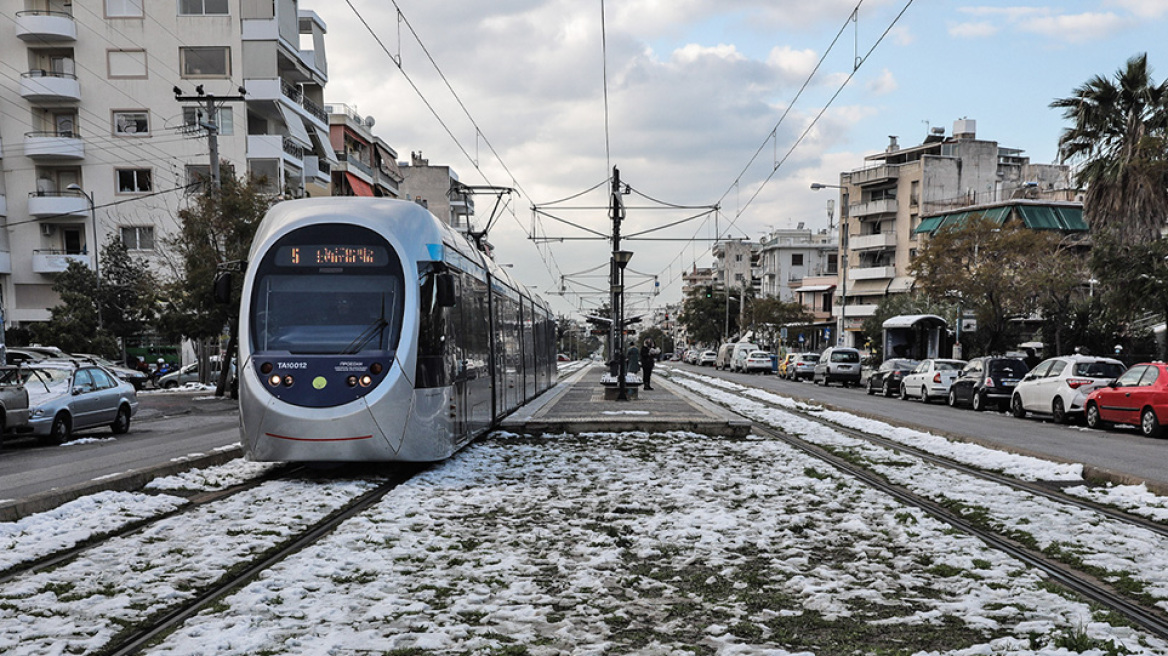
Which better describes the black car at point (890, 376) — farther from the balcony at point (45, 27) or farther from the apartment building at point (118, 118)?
the balcony at point (45, 27)

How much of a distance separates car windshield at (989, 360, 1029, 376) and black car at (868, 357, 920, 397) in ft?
22.6

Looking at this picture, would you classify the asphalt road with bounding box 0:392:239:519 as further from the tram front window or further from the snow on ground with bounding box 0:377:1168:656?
the tram front window

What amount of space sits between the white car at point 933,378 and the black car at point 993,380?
6.79 ft

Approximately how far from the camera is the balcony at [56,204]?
45.2m

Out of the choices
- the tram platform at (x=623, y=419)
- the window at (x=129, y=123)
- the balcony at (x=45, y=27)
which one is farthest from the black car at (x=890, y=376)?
the balcony at (x=45, y=27)

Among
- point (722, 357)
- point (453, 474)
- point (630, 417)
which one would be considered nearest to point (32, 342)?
point (630, 417)

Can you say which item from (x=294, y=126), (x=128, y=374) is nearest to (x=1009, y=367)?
(x=128, y=374)

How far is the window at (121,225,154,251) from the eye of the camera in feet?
151

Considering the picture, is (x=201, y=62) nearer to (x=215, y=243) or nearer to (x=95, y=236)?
(x=95, y=236)

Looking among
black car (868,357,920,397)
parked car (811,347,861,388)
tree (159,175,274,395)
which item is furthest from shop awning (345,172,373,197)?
black car (868,357,920,397)

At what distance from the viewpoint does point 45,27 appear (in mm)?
43688

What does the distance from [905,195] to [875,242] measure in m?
4.37

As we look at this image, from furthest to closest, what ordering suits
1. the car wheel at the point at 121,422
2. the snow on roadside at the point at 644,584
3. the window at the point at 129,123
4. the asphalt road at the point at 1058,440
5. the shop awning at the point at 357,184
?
1. the shop awning at the point at 357,184
2. the window at the point at 129,123
3. the car wheel at the point at 121,422
4. the asphalt road at the point at 1058,440
5. the snow on roadside at the point at 644,584

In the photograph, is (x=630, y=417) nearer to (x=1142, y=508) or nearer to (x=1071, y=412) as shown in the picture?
(x=1142, y=508)
